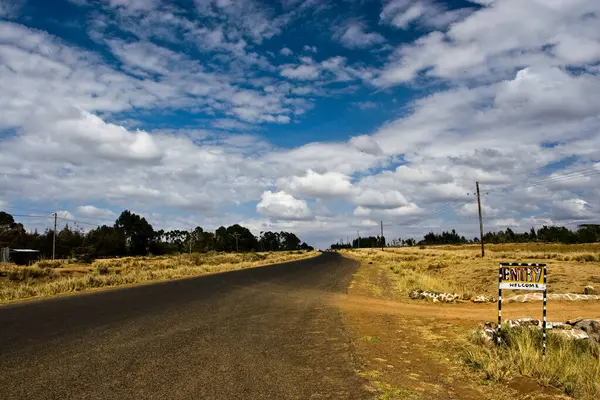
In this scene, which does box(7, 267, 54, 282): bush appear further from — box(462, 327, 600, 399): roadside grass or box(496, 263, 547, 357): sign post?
box(496, 263, 547, 357): sign post

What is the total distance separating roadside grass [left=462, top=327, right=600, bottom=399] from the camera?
6.53 meters

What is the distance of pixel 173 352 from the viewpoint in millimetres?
8562

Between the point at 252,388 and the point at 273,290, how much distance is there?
1626 centimetres

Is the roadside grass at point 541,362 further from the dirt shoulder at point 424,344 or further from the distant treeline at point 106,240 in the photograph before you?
the distant treeline at point 106,240

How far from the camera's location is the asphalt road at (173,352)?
20.6 ft

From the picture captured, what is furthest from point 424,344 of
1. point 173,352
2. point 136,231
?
point 136,231

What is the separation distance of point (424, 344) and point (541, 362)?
9.79 ft

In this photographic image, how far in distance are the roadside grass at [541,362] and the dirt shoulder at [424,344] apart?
0.23 metres

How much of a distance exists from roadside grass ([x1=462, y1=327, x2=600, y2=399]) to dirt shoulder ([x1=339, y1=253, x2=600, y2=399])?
23cm

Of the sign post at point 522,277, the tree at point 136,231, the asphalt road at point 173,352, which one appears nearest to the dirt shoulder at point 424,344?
the asphalt road at point 173,352

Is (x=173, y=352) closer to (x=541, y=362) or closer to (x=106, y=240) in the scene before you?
(x=541, y=362)

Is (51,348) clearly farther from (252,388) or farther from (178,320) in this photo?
(252,388)

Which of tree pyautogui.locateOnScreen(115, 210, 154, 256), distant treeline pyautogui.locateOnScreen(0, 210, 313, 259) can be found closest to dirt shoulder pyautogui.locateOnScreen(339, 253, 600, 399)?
distant treeline pyautogui.locateOnScreen(0, 210, 313, 259)

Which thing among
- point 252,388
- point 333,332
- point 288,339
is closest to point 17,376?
point 252,388
